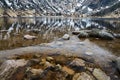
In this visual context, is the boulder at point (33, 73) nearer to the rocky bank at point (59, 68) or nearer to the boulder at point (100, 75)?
the rocky bank at point (59, 68)

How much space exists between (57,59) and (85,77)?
3700 millimetres

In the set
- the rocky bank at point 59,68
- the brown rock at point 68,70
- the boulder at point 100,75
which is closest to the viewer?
the rocky bank at point 59,68

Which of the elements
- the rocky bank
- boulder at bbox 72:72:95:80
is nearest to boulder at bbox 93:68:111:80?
the rocky bank

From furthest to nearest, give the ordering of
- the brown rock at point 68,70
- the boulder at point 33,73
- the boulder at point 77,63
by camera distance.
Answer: the boulder at point 77,63 → the brown rock at point 68,70 → the boulder at point 33,73

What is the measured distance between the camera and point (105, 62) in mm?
14289

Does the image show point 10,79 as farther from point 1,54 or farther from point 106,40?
point 106,40

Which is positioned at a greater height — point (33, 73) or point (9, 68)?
point (9, 68)

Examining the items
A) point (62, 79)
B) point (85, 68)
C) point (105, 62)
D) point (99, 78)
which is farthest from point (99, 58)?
point (62, 79)

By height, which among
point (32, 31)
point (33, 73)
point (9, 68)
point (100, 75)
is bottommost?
point (32, 31)

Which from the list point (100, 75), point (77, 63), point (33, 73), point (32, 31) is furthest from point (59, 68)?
point (32, 31)

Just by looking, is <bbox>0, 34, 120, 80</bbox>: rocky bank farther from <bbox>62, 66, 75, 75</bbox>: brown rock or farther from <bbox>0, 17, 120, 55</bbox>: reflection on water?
<bbox>0, 17, 120, 55</bbox>: reflection on water

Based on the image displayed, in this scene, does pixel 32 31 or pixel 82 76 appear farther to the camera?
pixel 32 31

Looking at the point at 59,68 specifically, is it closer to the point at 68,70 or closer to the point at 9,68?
the point at 68,70

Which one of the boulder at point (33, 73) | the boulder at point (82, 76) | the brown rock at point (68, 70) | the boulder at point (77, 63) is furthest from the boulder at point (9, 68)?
the boulder at point (82, 76)
